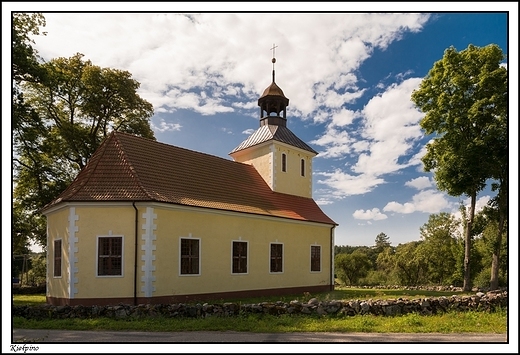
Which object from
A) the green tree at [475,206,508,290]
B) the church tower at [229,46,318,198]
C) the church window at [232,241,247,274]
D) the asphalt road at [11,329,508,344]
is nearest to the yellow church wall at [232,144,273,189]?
the church tower at [229,46,318,198]

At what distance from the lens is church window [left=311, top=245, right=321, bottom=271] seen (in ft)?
86.7

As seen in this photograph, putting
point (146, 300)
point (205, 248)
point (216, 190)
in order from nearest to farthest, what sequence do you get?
1. point (146, 300)
2. point (205, 248)
3. point (216, 190)

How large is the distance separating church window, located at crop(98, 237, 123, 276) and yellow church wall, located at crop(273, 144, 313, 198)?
11.4m

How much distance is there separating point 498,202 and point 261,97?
16060 millimetres

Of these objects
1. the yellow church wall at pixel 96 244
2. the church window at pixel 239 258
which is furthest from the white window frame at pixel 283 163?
the yellow church wall at pixel 96 244

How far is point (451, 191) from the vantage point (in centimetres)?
2673

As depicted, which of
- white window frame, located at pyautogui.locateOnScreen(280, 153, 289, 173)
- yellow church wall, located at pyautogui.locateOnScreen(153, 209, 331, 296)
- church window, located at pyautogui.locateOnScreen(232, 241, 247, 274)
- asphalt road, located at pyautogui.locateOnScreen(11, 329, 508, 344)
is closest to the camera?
asphalt road, located at pyautogui.locateOnScreen(11, 329, 508, 344)

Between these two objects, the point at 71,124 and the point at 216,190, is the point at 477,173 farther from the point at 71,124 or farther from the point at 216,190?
the point at 71,124

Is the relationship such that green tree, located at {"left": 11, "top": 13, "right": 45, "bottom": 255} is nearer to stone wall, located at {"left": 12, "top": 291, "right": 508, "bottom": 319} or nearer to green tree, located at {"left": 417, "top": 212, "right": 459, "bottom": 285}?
stone wall, located at {"left": 12, "top": 291, "right": 508, "bottom": 319}

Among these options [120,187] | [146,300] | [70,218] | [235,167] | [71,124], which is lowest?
[146,300]

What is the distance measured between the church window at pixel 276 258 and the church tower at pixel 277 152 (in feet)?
Result: 13.2

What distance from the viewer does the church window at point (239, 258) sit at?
21500mm

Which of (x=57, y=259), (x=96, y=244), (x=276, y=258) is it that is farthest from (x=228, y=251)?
(x=57, y=259)

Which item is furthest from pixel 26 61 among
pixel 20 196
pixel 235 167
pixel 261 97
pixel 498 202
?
pixel 498 202
